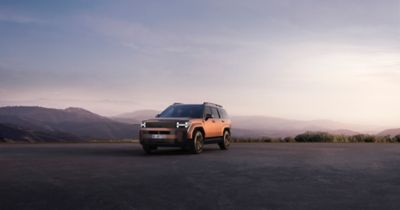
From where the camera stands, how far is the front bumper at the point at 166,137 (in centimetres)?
1953

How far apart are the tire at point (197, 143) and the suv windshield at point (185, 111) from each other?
0.89 metres

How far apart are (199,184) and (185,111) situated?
416 inches

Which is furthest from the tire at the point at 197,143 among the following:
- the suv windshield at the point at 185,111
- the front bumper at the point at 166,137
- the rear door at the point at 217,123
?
the rear door at the point at 217,123

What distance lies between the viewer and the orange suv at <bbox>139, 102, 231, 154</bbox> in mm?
19609

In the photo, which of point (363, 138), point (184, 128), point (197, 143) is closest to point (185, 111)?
point (197, 143)

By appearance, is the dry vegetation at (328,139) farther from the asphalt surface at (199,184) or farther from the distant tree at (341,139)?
the asphalt surface at (199,184)

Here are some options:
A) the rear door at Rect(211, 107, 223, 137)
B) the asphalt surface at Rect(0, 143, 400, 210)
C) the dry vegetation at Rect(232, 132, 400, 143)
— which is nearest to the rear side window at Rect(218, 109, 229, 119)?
the rear door at Rect(211, 107, 223, 137)

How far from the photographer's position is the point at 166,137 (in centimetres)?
1959

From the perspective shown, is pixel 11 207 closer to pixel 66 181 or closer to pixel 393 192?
pixel 66 181

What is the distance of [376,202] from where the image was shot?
Answer: 349 inches

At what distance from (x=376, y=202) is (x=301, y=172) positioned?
4.66 meters

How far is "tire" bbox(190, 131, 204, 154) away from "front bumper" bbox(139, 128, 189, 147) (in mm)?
425

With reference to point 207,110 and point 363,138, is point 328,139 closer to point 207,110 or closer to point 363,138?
point 363,138

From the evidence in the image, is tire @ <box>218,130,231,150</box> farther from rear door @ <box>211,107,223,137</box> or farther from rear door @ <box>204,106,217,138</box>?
rear door @ <box>204,106,217,138</box>
